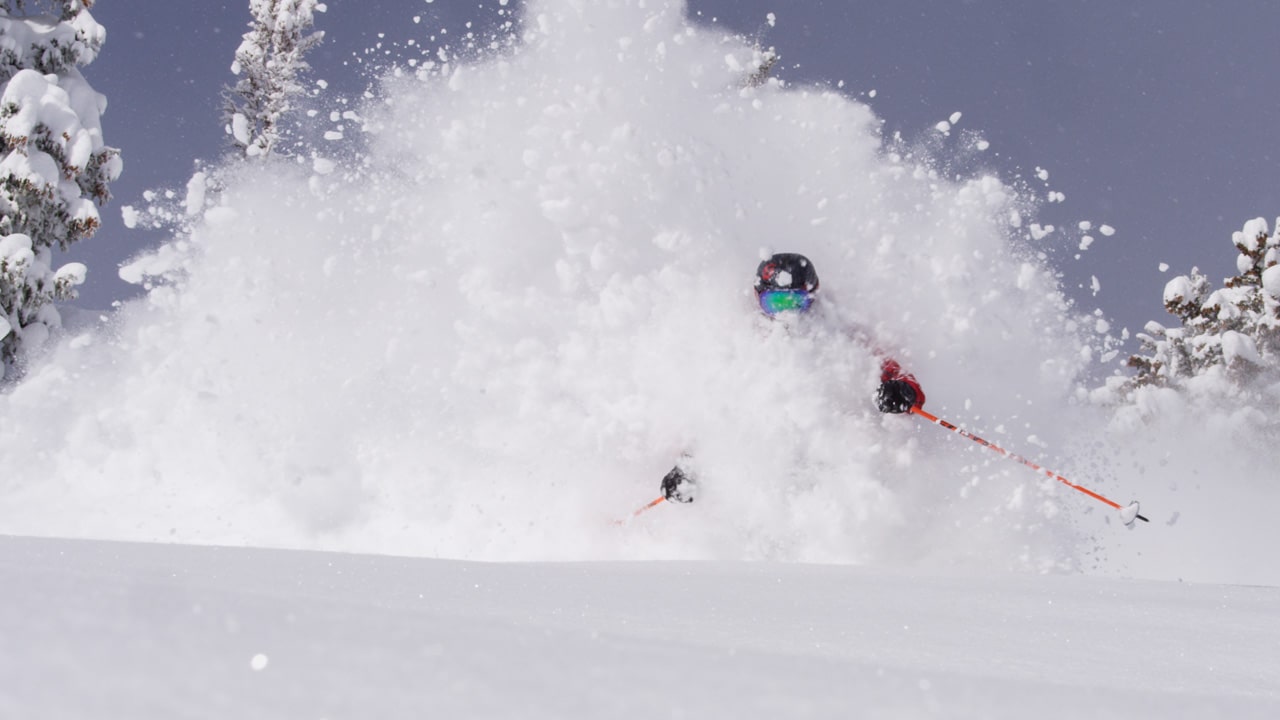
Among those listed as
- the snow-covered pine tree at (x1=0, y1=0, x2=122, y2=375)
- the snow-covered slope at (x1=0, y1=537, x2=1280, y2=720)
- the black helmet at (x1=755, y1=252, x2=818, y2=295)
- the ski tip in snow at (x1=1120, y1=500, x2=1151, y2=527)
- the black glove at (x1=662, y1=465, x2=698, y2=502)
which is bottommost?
the snow-covered slope at (x1=0, y1=537, x2=1280, y2=720)

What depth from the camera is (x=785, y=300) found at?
24.0ft

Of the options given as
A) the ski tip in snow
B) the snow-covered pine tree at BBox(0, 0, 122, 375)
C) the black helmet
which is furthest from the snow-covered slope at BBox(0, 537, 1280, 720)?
the snow-covered pine tree at BBox(0, 0, 122, 375)

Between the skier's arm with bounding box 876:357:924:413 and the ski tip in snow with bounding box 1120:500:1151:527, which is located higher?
the skier's arm with bounding box 876:357:924:413

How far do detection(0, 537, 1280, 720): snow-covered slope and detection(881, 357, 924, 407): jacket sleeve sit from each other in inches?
191

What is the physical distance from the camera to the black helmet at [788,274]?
286 inches

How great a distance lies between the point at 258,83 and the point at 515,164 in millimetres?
14923

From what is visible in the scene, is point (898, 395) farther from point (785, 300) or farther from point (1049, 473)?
point (1049, 473)

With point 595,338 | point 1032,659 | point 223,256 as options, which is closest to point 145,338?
point 223,256

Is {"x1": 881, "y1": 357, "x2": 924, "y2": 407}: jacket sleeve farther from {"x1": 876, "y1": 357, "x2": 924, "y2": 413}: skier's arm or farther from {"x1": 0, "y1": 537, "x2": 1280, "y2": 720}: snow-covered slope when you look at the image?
{"x1": 0, "y1": 537, "x2": 1280, "y2": 720}: snow-covered slope

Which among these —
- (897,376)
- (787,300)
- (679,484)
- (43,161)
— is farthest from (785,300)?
(43,161)

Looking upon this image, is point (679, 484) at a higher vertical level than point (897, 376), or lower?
lower

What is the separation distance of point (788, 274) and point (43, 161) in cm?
1148

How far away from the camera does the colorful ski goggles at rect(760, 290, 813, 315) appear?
7.30 meters

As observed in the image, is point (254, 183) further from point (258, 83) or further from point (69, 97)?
point (258, 83)
